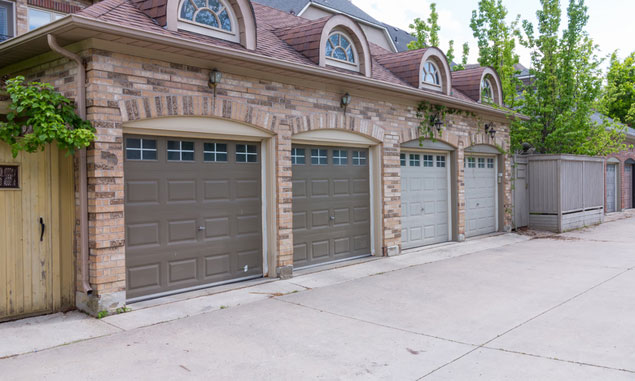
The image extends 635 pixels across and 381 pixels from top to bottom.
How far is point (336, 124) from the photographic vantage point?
925 centimetres

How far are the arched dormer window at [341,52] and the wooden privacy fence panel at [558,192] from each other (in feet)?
25.9

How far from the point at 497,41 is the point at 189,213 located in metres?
13.7

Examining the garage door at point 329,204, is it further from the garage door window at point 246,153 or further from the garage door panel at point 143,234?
the garage door panel at point 143,234

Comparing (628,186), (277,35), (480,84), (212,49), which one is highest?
(277,35)

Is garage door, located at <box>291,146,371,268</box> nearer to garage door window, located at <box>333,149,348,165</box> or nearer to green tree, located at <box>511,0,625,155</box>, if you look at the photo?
garage door window, located at <box>333,149,348,165</box>

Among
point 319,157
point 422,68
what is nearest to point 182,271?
point 319,157

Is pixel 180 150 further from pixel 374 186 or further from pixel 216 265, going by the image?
pixel 374 186

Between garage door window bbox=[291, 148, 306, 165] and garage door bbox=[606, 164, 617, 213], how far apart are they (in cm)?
1803

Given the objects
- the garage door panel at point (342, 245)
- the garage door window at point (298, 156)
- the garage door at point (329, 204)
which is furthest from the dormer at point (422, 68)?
the garage door panel at point (342, 245)

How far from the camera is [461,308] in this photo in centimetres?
661

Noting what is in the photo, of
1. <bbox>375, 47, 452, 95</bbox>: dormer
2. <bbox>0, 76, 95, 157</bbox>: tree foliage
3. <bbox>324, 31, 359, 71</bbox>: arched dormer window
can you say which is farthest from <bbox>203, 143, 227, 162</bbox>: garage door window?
<bbox>375, 47, 452, 95</bbox>: dormer

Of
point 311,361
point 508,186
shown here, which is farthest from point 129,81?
point 508,186

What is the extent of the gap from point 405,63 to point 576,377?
8614 mm

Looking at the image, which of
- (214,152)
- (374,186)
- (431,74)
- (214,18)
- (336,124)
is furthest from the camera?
(431,74)
